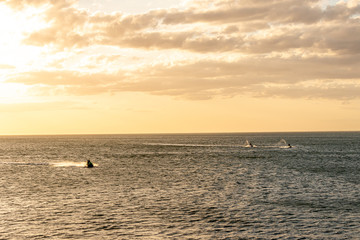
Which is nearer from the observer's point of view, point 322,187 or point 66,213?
point 66,213

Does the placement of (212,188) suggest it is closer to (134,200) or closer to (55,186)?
(134,200)

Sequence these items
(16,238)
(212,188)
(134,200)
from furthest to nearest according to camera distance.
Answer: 1. (212,188)
2. (134,200)
3. (16,238)

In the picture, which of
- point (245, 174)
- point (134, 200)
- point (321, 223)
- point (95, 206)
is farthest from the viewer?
point (245, 174)

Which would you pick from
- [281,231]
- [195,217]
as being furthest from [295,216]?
[195,217]

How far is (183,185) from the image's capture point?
6906 centimetres

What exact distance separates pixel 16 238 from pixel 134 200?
20.2 m

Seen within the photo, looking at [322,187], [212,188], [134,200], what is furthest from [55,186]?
[322,187]

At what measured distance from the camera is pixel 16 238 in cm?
3609

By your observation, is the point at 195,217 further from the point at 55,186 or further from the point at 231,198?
the point at 55,186

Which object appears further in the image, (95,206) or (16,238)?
(95,206)

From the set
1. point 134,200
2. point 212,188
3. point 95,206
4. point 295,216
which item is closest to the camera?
point 295,216

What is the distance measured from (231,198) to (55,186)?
32343 millimetres

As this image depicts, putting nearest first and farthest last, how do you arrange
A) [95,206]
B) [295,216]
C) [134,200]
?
[295,216] → [95,206] → [134,200]

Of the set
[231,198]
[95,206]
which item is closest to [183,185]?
[231,198]
